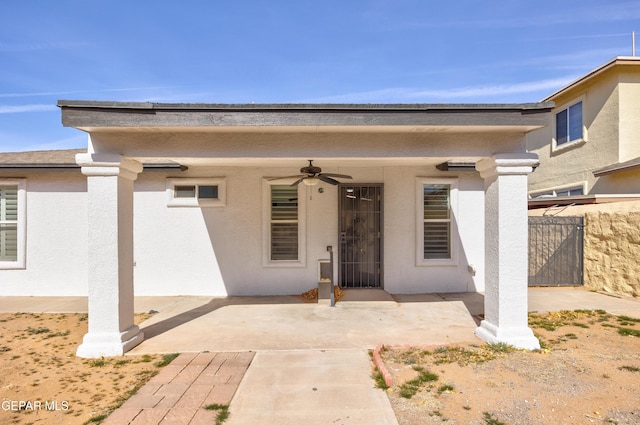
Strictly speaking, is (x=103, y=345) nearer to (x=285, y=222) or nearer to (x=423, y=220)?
(x=285, y=222)

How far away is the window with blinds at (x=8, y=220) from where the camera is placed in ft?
24.5

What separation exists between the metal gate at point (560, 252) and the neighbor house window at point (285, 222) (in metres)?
6.24

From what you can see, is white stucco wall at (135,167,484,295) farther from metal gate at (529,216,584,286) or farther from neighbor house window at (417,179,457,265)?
metal gate at (529,216,584,286)

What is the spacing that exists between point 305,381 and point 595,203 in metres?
9.80

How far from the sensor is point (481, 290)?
7.63 meters

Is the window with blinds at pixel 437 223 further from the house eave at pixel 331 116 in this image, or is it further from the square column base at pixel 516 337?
the house eave at pixel 331 116

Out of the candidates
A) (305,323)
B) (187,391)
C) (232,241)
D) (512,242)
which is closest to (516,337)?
(512,242)

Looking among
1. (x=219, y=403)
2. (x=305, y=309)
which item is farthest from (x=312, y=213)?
(x=219, y=403)

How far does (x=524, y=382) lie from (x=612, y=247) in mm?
6153

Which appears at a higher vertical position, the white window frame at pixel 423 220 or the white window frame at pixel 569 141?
the white window frame at pixel 569 141

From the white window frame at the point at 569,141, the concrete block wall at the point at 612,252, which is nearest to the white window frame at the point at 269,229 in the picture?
the concrete block wall at the point at 612,252

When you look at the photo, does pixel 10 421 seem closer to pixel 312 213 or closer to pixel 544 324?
pixel 312 213

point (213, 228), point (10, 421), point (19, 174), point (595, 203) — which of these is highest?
point (19, 174)

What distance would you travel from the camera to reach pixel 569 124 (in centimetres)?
1159
